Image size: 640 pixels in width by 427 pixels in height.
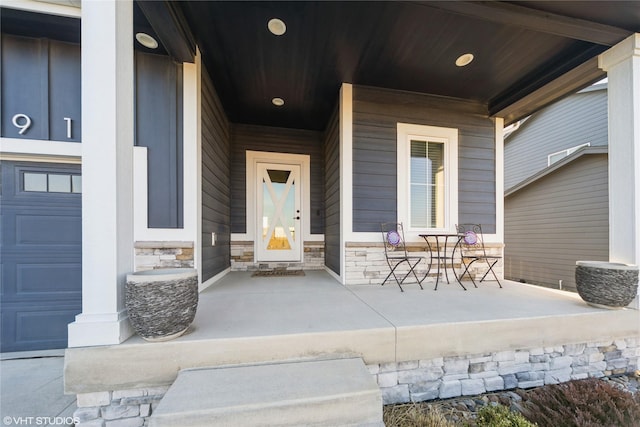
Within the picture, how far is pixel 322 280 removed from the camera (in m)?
3.60

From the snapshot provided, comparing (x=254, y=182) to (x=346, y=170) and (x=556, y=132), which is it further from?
(x=556, y=132)

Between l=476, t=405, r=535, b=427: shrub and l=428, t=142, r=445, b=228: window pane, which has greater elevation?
l=428, t=142, r=445, b=228: window pane

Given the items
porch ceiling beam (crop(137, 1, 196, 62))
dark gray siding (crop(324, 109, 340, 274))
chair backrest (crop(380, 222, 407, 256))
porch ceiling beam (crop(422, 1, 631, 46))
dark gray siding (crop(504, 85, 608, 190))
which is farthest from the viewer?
dark gray siding (crop(504, 85, 608, 190))

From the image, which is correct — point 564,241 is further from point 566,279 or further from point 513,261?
point 513,261

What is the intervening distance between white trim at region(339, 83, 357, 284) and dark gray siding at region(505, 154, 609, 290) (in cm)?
559

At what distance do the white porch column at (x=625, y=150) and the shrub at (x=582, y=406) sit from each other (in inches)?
56.8

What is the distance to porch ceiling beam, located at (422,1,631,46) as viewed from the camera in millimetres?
2188

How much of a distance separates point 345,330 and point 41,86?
3.74 meters

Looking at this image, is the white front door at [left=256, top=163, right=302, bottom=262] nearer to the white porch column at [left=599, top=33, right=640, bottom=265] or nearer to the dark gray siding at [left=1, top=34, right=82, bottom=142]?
the dark gray siding at [left=1, top=34, right=82, bottom=142]

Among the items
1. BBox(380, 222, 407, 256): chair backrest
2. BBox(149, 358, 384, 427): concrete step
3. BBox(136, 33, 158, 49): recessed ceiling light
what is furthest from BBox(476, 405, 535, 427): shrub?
BBox(136, 33, 158, 49): recessed ceiling light

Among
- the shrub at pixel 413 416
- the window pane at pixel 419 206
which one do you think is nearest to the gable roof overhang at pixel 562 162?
the window pane at pixel 419 206

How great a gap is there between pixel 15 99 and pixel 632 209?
20.4 ft

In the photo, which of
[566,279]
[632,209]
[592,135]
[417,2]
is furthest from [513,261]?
[417,2]

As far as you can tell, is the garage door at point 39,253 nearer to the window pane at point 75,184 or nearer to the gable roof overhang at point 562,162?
the window pane at point 75,184
